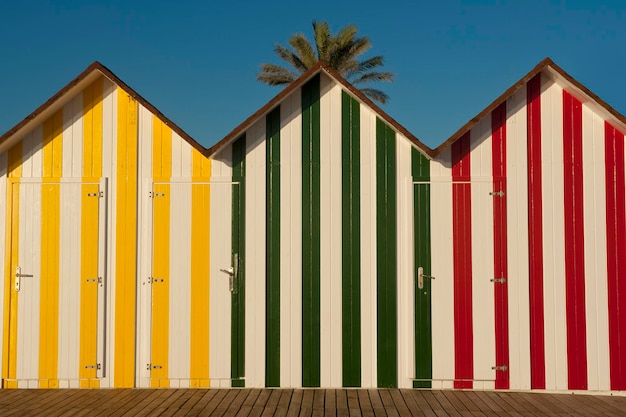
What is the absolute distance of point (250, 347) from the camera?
22.1 ft

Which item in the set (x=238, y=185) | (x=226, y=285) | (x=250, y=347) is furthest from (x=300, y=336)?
(x=238, y=185)

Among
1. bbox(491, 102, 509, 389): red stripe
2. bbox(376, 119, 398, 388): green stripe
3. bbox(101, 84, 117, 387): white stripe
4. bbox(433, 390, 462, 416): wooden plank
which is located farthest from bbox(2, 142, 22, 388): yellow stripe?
bbox(491, 102, 509, 389): red stripe

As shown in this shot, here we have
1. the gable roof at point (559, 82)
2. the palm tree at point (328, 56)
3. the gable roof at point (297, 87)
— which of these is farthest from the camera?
the palm tree at point (328, 56)

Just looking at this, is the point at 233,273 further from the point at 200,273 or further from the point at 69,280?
the point at 69,280

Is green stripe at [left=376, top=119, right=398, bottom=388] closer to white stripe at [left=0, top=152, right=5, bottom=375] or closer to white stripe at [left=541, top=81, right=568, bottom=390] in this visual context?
white stripe at [left=541, top=81, right=568, bottom=390]

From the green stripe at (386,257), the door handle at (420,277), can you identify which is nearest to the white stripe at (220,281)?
the green stripe at (386,257)

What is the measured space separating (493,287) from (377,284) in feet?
3.95

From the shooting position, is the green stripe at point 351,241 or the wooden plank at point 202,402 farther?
the green stripe at point 351,241

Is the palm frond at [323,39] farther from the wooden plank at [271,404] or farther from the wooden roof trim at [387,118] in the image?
the wooden plank at [271,404]

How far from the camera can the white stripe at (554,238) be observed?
6.65 m

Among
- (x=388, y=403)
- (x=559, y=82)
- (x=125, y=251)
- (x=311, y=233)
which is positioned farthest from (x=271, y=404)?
(x=559, y=82)

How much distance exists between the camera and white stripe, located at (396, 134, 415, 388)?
669 cm

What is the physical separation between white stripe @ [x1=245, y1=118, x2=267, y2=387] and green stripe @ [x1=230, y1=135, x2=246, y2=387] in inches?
1.8

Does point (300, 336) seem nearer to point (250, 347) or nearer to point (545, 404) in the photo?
point (250, 347)
